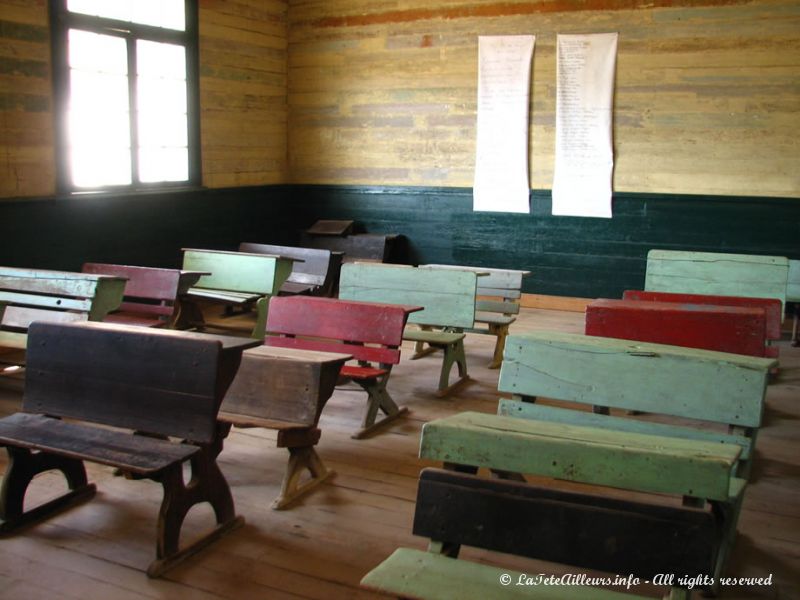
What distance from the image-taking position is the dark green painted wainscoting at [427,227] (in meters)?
6.59

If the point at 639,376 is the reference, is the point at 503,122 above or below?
above

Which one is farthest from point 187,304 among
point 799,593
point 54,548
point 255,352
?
point 799,593

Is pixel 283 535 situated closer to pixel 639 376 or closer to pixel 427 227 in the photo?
pixel 639 376

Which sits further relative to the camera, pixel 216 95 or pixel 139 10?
pixel 216 95

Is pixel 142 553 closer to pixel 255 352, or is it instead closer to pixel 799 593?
pixel 255 352

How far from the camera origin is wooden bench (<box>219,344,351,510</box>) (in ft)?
11.1

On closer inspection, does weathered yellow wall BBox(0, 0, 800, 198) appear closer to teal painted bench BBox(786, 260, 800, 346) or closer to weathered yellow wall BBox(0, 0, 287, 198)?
weathered yellow wall BBox(0, 0, 287, 198)

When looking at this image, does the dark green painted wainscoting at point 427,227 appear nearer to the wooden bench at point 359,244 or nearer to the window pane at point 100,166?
the window pane at point 100,166

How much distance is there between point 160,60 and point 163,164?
2.94 feet

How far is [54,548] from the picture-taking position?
9.63 feet

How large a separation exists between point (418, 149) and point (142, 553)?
636 centimetres

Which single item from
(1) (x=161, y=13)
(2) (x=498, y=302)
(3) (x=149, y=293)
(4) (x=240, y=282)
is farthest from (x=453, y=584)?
(1) (x=161, y=13)

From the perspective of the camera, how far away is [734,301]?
189 inches

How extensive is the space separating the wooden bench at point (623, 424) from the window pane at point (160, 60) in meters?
5.34
